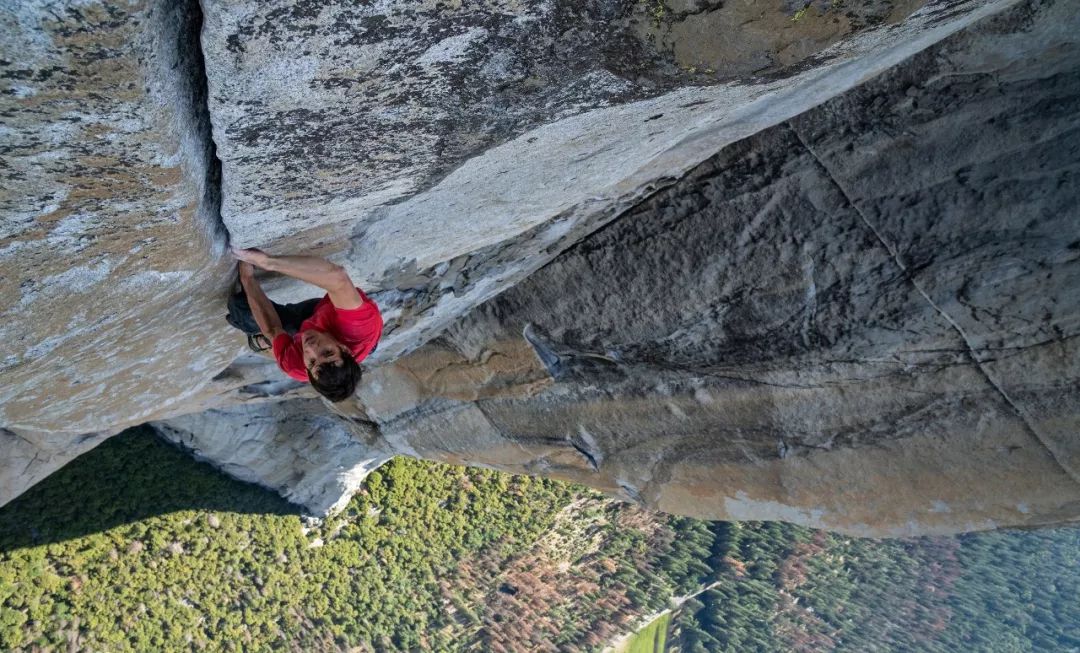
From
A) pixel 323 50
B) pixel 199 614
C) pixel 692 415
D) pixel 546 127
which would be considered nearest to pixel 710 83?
pixel 546 127

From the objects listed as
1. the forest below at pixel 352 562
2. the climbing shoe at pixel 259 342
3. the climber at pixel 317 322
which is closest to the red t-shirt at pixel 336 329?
the climber at pixel 317 322

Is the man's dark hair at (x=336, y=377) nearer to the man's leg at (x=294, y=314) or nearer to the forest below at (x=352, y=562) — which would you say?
the man's leg at (x=294, y=314)

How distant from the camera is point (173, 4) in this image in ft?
5.66

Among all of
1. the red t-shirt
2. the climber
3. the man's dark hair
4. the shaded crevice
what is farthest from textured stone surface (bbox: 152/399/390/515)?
the shaded crevice

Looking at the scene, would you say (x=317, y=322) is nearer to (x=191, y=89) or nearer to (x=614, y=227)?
(x=191, y=89)

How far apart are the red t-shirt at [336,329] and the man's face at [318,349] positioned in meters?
0.08

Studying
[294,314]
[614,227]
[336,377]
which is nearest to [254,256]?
[336,377]

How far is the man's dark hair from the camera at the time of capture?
313 centimetres

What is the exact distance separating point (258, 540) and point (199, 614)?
0.91 metres

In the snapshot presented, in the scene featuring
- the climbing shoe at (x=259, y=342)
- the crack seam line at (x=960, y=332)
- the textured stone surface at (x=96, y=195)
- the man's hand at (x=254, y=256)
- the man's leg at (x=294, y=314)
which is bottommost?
the crack seam line at (x=960, y=332)

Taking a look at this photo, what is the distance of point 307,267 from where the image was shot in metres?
3.06

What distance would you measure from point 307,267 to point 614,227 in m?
1.81

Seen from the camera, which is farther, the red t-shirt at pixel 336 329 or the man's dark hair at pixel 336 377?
the red t-shirt at pixel 336 329

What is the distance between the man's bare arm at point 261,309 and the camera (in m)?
3.32
